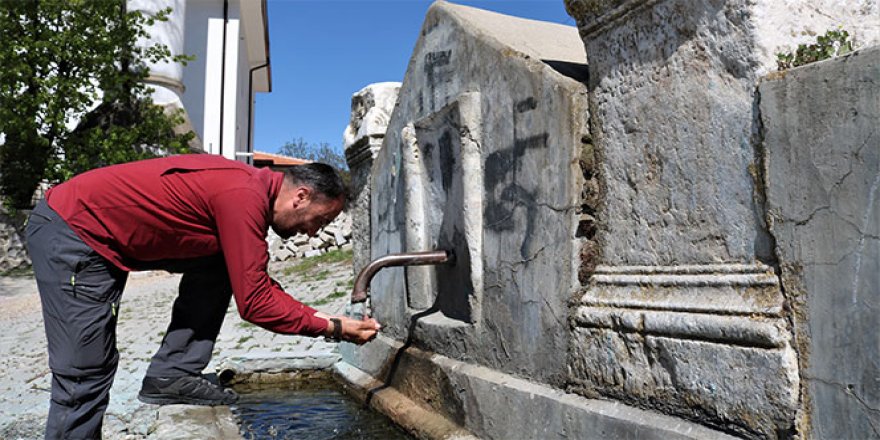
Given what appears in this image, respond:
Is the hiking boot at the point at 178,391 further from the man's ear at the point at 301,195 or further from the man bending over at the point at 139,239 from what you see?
the man's ear at the point at 301,195

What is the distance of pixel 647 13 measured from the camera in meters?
2.88

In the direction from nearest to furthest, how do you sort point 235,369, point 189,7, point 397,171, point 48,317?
point 48,317 < point 397,171 < point 235,369 < point 189,7

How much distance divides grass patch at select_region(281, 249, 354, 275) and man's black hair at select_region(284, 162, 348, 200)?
37.1 ft

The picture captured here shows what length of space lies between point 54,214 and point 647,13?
2380mm

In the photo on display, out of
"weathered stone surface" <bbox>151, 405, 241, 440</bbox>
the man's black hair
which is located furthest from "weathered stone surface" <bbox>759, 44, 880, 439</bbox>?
"weathered stone surface" <bbox>151, 405, 241, 440</bbox>

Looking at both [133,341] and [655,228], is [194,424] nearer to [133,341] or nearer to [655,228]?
[655,228]

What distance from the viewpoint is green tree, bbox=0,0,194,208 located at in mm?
15445

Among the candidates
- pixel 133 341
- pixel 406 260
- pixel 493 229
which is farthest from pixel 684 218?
pixel 133 341

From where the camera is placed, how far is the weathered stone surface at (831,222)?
2.03 m

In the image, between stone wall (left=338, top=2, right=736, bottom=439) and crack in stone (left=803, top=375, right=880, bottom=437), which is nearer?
crack in stone (left=803, top=375, right=880, bottom=437)

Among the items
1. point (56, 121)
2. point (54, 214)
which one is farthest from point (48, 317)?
point (56, 121)

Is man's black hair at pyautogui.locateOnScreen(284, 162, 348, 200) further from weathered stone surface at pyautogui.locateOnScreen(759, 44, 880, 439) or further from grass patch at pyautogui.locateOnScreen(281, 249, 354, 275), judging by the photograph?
grass patch at pyautogui.locateOnScreen(281, 249, 354, 275)

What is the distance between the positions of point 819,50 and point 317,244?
48.7 feet

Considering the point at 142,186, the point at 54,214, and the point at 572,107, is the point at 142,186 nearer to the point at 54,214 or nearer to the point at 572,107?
the point at 54,214
